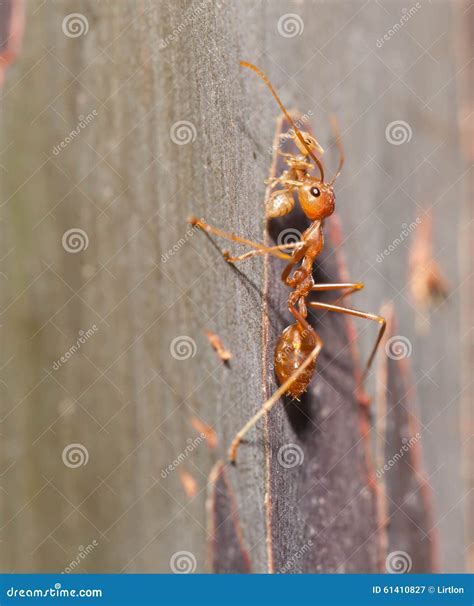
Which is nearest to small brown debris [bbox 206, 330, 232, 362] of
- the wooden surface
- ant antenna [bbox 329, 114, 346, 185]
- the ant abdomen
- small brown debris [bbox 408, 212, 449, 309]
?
the wooden surface

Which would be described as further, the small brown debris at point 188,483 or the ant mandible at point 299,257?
the ant mandible at point 299,257

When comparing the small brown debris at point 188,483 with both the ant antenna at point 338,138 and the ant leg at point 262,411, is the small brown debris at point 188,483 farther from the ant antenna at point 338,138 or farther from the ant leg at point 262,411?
the ant antenna at point 338,138

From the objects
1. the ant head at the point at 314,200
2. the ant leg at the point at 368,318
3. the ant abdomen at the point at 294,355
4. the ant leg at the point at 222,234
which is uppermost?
the ant head at the point at 314,200

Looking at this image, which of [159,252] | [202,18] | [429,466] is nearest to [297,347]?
[429,466]

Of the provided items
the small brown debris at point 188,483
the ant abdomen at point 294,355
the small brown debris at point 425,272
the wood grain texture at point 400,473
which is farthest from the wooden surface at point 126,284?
the small brown debris at point 425,272

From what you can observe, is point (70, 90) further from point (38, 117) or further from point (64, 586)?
point (64, 586)

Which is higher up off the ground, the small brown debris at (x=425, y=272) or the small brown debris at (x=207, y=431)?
the small brown debris at (x=425, y=272)

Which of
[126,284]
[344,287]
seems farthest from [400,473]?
[126,284]
